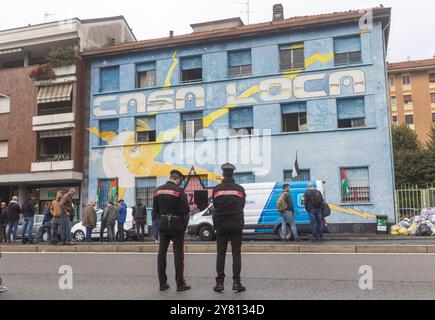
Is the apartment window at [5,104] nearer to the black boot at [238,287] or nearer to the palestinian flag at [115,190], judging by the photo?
the palestinian flag at [115,190]

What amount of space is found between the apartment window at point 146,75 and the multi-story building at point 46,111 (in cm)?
323

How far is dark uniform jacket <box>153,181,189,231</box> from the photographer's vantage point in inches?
256

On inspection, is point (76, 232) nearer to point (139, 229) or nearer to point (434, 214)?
point (139, 229)

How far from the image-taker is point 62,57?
2559 cm

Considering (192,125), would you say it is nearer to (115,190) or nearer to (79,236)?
(115,190)

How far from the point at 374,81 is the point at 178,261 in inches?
706

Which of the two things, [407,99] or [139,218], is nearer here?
[139,218]

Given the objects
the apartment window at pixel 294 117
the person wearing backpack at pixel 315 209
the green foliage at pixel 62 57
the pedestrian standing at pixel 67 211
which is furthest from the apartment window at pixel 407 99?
the pedestrian standing at pixel 67 211

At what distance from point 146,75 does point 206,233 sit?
Result: 12.3 metres

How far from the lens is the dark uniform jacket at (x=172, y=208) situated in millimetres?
6492

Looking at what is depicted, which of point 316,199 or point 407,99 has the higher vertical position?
point 407,99

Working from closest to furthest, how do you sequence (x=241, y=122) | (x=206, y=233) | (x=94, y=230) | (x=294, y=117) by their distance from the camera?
(x=206, y=233) → (x=94, y=230) → (x=294, y=117) → (x=241, y=122)

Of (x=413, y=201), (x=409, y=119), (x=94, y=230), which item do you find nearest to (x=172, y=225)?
(x=94, y=230)
